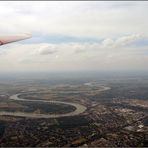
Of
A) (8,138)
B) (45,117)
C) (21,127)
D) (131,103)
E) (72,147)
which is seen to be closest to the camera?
(72,147)

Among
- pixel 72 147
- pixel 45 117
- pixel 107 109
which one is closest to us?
pixel 72 147

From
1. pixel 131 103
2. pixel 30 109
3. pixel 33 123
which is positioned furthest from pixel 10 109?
pixel 131 103

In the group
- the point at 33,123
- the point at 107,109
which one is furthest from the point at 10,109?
the point at 107,109

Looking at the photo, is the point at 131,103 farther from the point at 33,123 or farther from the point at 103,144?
the point at 103,144

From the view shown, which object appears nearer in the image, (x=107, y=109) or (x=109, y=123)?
(x=109, y=123)

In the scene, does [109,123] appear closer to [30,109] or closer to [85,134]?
[85,134]

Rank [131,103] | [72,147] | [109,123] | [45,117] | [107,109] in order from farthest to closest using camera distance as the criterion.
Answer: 1. [131,103]
2. [107,109]
3. [45,117]
4. [109,123]
5. [72,147]

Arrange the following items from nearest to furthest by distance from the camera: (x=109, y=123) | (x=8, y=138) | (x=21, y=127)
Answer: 1. (x=8, y=138)
2. (x=21, y=127)
3. (x=109, y=123)

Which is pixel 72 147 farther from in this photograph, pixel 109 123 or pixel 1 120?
pixel 1 120

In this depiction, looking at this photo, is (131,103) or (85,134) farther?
(131,103)
